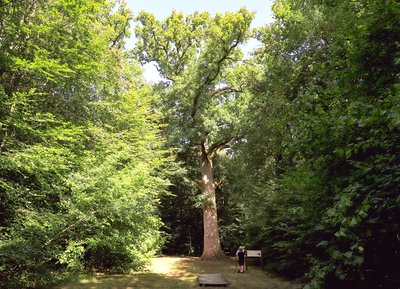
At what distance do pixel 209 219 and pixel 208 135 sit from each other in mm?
5353

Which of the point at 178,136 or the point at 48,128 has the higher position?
the point at 178,136

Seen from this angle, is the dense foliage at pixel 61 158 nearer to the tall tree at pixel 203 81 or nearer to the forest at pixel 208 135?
the forest at pixel 208 135

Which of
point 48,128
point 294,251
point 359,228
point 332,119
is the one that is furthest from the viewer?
point 294,251

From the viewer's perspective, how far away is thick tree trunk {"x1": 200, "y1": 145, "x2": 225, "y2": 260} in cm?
1878

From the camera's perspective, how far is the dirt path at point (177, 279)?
34.2ft

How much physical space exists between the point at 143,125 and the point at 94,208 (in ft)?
18.8

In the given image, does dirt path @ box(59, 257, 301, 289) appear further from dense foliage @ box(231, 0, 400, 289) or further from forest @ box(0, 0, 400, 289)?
dense foliage @ box(231, 0, 400, 289)

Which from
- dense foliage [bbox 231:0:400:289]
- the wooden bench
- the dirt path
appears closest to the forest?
dense foliage [bbox 231:0:400:289]

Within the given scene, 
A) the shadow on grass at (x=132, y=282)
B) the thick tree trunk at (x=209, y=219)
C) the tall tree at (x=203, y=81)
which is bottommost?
the shadow on grass at (x=132, y=282)

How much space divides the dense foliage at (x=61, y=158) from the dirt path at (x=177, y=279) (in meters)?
0.87

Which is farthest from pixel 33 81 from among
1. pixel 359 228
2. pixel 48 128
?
pixel 359 228

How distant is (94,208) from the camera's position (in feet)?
35.2

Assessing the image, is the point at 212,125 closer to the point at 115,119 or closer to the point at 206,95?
the point at 206,95

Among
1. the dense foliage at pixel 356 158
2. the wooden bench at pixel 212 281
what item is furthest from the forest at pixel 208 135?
the wooden bench at pixel 212 281
